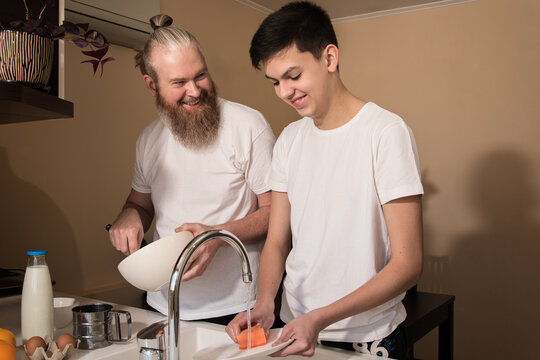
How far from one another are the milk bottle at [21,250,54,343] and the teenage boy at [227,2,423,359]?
438 millimetres

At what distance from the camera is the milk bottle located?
1216 millimetres

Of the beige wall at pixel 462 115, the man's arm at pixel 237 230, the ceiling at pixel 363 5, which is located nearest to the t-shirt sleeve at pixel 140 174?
the man's arm at pixel 237 230

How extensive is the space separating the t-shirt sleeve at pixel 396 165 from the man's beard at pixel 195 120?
556 millimetres

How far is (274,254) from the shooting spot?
1384 mm

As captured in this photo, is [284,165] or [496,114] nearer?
[284,165]

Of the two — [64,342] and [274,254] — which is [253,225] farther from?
[64,342]

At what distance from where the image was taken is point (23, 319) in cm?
122

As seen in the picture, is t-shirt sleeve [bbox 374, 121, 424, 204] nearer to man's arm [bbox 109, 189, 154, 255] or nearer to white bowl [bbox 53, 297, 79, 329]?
man's arm [bbox 109, 189, 154, 255]

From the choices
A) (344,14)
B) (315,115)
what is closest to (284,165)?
(315,115)

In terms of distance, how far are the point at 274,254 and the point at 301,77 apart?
1.46 feet

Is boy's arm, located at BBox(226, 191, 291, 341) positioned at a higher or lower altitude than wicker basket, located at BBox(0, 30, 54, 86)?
lower

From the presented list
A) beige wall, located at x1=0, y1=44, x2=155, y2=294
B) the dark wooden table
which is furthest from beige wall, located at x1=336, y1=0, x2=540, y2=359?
beige wall, located at x1=0, y1=44, x2=155, y2=294

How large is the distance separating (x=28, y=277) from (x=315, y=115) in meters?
0.74

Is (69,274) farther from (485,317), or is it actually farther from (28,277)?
(485,317)
